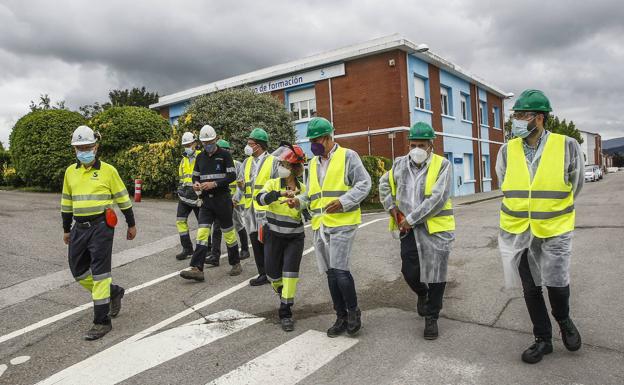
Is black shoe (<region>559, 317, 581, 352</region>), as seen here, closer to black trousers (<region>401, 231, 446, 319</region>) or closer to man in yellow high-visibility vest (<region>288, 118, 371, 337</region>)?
black trousers (<region>401, 231, 446, 319</region>)

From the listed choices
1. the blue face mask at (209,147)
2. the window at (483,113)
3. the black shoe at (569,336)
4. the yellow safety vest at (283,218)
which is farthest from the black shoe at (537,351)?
the window at (483,113)

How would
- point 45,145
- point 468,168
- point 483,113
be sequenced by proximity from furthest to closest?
point 483,113
point 468,168
point 45,145

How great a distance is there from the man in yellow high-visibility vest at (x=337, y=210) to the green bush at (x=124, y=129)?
1623 centimetres

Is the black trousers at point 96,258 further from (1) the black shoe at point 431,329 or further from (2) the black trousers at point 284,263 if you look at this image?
(1) the black shoe at point 431,329

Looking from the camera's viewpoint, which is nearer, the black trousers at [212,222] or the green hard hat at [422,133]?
the green hard hat at [422,133]

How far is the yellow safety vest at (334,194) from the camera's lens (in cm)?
414

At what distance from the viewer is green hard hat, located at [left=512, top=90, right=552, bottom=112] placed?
3533 mm

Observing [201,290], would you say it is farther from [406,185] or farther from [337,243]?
[406,185]

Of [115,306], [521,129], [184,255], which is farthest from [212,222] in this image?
[521,129]

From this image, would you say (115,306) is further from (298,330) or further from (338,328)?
(338,328)

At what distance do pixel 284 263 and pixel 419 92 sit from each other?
65.3 ft

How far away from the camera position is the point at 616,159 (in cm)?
12138

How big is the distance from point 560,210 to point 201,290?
168 inches

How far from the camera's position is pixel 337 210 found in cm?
404
